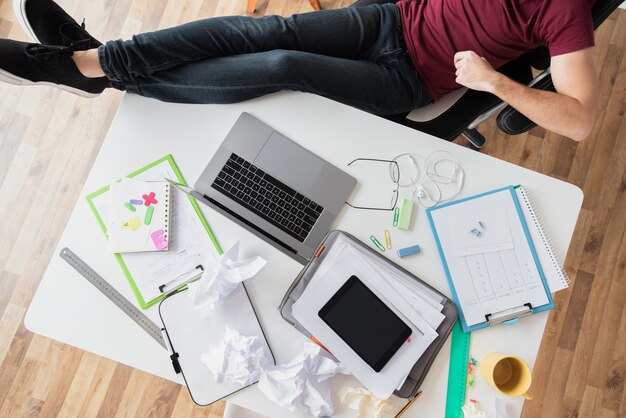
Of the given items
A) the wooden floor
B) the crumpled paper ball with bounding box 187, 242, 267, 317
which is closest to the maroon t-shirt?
the wooden floor

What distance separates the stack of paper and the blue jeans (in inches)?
17.3

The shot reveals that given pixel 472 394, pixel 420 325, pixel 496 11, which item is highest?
pixel 496 11

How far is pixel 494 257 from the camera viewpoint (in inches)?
47.6

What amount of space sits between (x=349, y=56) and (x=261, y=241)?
649 millimetres

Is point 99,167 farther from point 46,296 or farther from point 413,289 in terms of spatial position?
point 413,289

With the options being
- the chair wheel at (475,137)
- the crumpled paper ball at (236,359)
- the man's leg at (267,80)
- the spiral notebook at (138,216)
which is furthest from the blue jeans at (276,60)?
the crumpled paper ball at (236,359)

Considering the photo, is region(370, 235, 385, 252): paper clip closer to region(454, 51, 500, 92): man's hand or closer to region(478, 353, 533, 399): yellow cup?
region(478, 353, 533, 399): yellow cup

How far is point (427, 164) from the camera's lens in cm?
126

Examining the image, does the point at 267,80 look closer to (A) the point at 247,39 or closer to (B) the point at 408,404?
(A) the point at 247,39

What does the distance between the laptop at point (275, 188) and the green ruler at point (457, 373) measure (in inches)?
16.3

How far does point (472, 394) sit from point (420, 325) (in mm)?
215

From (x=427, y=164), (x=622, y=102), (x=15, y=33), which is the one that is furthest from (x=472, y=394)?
(x=15, y=33)

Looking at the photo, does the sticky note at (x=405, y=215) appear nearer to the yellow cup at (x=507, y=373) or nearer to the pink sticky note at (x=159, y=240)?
the yellow cup at (x=507, y=373)

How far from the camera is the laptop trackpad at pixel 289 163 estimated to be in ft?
4.09
